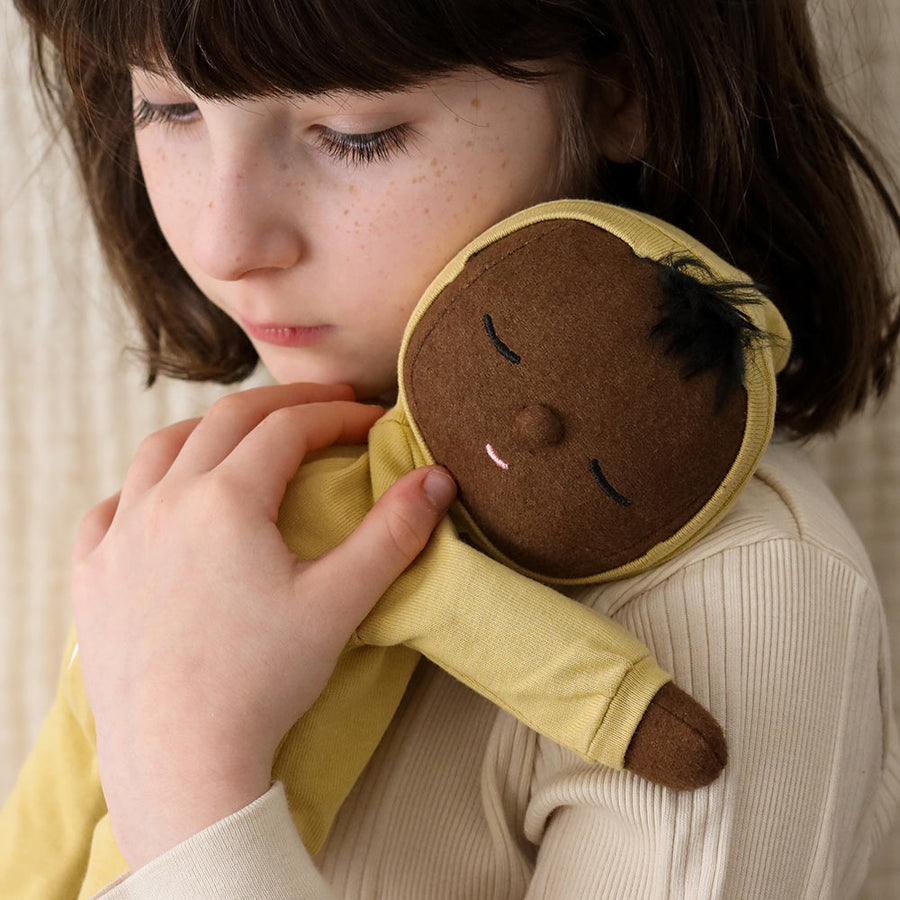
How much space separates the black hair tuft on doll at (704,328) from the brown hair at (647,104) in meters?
0.17

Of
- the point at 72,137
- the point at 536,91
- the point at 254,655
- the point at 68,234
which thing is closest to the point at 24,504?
the point at 68,234

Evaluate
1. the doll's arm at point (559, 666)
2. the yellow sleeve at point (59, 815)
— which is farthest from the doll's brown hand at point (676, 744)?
the yellow sleeve at point (59, 815)

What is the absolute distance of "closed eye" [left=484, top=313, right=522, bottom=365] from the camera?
0.53 m

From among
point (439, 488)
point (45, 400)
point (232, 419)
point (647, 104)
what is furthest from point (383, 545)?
point (45, 400)

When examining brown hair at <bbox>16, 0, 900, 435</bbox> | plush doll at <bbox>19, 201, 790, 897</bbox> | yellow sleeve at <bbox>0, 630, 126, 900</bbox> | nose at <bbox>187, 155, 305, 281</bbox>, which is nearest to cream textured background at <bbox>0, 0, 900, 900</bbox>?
brown hair at <bbox>16, 0, 900, 435</bbox>

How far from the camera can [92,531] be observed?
0.69 meters

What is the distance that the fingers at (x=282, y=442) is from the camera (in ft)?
1.94

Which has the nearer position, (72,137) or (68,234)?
(72,137)

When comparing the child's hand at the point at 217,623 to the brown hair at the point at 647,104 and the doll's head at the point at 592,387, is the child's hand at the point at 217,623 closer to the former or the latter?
the doll's head at the point at 592,387

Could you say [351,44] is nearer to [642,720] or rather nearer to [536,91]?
[536,91]

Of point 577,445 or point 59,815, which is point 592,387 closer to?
point 577,445

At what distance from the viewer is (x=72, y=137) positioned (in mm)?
930

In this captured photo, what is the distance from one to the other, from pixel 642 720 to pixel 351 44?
0.37m

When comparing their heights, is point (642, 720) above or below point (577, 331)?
below
